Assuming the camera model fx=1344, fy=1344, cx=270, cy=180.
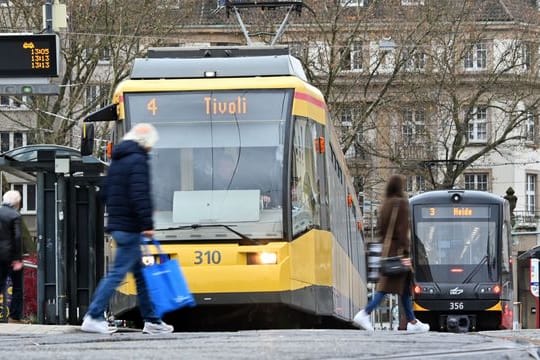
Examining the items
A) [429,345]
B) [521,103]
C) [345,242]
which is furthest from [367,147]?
[429,345]

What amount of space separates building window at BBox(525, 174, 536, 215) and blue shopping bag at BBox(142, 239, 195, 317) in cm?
5754

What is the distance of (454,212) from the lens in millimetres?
30891

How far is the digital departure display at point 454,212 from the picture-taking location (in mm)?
30766

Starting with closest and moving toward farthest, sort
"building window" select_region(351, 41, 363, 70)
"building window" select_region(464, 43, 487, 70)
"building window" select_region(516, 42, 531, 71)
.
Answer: "building window" select_region(351, 41, 363, 70), "building window" select_region(516, 42, 531, 71), "building window" select_region(464, 43, 487, 70)

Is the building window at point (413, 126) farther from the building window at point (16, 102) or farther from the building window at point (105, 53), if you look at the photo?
the building window at point (16, 102)

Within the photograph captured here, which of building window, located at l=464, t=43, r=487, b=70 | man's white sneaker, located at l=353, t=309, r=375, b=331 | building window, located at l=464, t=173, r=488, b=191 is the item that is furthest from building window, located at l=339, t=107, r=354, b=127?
man's white sneaker, located at l=353, t=309, r=375, b=331

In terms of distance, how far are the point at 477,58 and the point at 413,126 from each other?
4335mm

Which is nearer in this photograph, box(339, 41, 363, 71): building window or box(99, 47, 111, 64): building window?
box(99, 47, 111, 64): building window

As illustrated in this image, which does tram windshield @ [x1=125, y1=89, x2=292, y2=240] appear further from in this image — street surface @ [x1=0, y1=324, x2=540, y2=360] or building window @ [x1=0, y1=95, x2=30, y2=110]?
building window @ [x1=0, y1=95, x2=30, y2=110]

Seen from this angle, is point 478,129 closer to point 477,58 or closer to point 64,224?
point 477,58

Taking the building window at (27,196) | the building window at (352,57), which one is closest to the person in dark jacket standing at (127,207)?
the building window at (352,57)

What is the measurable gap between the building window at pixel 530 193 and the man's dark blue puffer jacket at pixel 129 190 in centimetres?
5811

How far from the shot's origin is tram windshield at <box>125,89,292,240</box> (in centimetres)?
1543

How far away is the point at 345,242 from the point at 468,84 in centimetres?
3025
